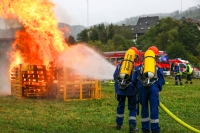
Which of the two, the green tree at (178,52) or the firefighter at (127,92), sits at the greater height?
the green tree at (178,52)

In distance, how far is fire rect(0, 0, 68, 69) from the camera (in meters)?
16.7

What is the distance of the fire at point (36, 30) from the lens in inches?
656

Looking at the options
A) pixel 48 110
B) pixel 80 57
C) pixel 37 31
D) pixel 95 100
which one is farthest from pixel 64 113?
pixel 37 31

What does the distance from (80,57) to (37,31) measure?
2.73 metres

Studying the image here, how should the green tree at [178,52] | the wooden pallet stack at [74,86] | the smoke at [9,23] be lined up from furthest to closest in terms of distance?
the green tree at [178,52]
the smoke at [9,23]
the wooden pallet stack at [74,86]

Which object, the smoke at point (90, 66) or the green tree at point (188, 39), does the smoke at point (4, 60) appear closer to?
the smoke at point (90, 66)

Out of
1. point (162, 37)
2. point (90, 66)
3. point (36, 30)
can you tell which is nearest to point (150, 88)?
point (90, 66)

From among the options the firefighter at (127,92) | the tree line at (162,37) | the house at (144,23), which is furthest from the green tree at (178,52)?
the house at (144,23)

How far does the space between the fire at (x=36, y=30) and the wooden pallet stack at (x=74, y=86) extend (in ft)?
9.69

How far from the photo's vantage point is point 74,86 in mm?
15109

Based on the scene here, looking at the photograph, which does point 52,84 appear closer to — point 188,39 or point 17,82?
point 17,82

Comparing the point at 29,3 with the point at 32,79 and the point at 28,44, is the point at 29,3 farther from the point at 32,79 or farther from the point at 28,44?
the point at 32,79

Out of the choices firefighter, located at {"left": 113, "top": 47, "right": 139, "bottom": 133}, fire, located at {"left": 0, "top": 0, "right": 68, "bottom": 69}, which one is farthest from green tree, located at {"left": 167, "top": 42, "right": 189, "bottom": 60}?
firefighter, located at {"left": 113, "top": 47, "right": 139, "bottom": 133}

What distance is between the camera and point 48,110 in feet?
39.6
